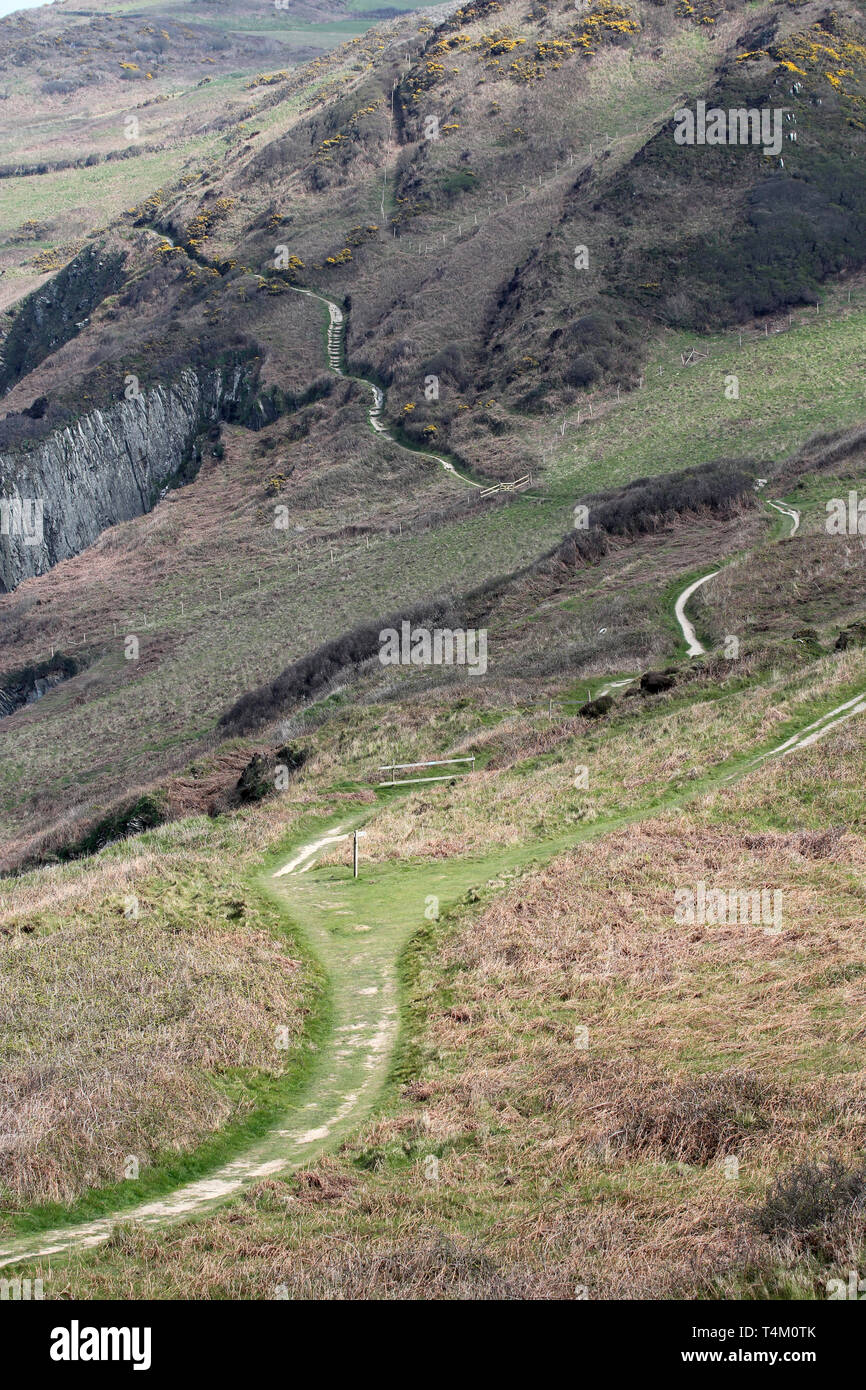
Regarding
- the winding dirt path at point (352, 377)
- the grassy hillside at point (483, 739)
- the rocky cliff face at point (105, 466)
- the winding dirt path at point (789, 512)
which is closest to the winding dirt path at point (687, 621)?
the grassy hillside at point (483, 739)

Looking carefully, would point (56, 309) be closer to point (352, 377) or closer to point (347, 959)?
point (352, 377)

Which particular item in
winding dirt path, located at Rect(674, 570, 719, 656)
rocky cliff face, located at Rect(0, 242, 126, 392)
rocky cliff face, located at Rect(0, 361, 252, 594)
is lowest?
rocky cliff face, located at Rect(0, 361, 252, 594)

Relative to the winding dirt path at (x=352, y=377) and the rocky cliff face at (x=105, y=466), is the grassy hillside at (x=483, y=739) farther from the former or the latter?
the rocky cliff face at (x=105, y=466)

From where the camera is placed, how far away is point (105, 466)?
9412 cm

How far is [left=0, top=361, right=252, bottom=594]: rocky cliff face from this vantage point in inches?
3671

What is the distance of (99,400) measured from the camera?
310ft

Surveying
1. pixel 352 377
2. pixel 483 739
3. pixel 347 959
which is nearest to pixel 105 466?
pixel 352 377

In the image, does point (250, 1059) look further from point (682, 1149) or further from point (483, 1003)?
point (682, 1149)

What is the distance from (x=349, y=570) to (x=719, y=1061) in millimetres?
52975

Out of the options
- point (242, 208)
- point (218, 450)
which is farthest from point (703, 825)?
point (242, 208)

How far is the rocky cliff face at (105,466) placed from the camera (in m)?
93.2

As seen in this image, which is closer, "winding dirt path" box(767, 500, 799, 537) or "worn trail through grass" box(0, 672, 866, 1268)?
Answer: "worn trail through grass" box(0, 672, 866, 1268)

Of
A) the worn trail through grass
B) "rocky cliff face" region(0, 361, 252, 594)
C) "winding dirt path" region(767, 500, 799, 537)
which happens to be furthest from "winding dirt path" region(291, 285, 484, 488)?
the worn trail through grass

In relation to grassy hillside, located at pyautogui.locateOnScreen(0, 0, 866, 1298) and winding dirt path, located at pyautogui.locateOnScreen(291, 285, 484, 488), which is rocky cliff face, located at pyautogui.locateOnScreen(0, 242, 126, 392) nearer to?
grassy hillside, located at pyautogui.locateOnScreen(0, 0, 866, 1298)
